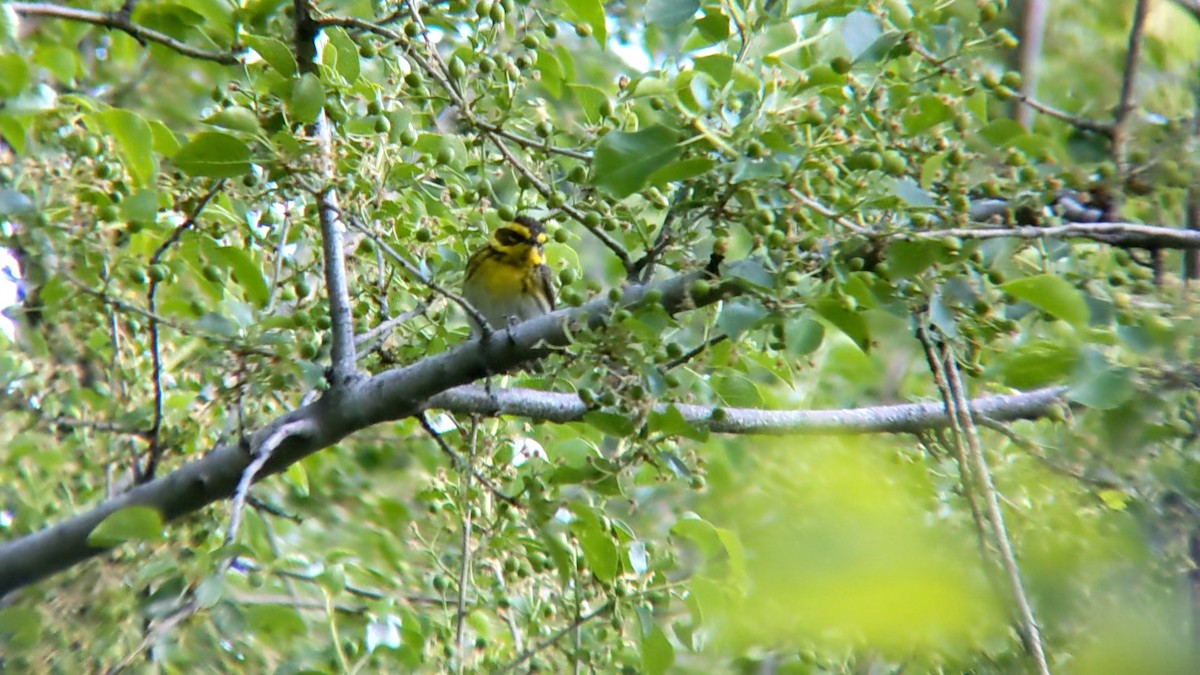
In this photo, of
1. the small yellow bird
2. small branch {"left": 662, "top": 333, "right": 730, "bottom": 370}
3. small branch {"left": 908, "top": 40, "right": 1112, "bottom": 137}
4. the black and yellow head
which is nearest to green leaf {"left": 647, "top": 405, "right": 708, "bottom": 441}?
small branch {"left": 662, "top": 333, "right": 730, "bottom": 370}

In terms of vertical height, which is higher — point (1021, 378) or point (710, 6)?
point (710, 6)

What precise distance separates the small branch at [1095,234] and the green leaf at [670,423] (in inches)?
17.3

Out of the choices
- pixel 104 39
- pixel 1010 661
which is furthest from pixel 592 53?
pixel 1010 661

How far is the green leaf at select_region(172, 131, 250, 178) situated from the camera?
194 centimetres

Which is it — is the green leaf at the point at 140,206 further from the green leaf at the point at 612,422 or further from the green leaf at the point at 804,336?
the green leaf at the point at 804,336

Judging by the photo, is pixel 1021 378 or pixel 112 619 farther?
pixel 112 619

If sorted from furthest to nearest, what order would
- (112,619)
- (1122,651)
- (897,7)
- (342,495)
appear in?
1. (342,495)
2. (112,619)
3. (897,7)
4. (1122,651)

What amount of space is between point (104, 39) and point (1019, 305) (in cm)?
333

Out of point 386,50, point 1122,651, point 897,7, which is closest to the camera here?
point 1122,651

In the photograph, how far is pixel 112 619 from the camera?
7.39ft

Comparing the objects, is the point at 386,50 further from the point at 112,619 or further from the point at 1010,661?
the point at 1010,661

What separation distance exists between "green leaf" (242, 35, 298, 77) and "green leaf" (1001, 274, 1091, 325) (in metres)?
1.17

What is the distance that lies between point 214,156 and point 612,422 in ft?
2.51

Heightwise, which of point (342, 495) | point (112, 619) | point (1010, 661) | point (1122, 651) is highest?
point (1122, 651)
